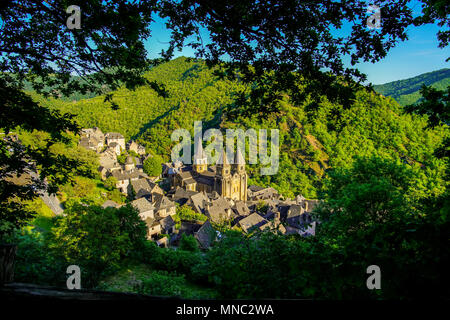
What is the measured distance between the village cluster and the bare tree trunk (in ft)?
62.1

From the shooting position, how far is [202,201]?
46594mm

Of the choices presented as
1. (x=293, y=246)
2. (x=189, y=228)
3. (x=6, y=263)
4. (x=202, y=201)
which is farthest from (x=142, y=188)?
(x=6, y=263)

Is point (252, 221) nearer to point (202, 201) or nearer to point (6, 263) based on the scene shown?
point (202, 201)

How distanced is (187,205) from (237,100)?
41383 mm

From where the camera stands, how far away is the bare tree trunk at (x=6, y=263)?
6.19 feet

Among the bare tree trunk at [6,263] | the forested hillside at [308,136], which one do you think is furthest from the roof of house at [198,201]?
the bare tree trunk at [6,263]

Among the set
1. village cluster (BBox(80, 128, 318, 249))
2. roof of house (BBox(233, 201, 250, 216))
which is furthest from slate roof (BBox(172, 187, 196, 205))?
roof of house (BBox(233, 201, 250, 216))

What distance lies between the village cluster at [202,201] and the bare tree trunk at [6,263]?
1892 cm

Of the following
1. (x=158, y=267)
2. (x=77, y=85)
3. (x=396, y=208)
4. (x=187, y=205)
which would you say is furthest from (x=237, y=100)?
(x=187, y=205)

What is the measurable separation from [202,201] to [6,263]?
45.3 meters

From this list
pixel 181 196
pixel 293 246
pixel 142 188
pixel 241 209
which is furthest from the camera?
pixel 181 196

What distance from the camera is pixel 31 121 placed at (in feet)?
17.5

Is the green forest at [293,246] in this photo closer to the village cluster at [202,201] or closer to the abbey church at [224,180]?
A: the village cluster at [202,201]
